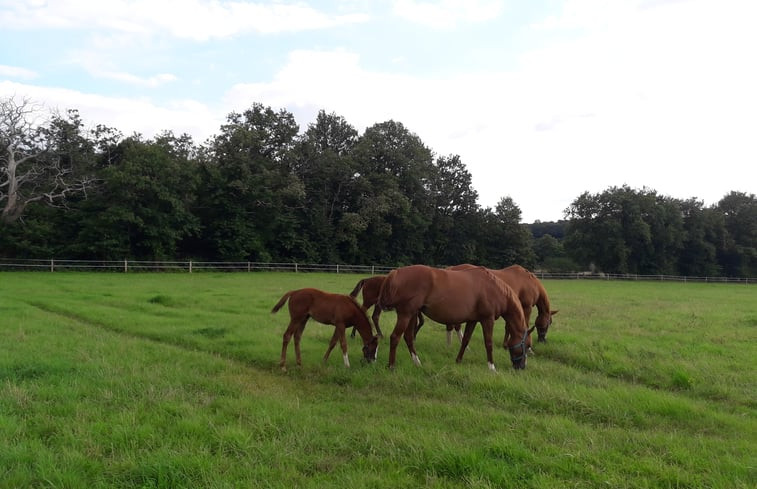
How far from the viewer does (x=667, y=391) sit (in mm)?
6766

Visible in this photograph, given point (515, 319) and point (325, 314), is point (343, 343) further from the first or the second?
point (515, 319)

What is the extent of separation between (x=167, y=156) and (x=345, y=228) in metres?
16.4

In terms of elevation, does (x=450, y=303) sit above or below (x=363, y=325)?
above

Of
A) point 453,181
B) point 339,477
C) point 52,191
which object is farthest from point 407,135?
point 339,477

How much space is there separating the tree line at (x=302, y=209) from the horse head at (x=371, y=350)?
30433 millimetres

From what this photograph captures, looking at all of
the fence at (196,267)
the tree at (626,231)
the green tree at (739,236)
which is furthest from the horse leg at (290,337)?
the green tree at (739,236)

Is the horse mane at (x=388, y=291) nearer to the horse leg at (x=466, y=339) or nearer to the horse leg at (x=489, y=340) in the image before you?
the horse leg at (x=466, y=339)

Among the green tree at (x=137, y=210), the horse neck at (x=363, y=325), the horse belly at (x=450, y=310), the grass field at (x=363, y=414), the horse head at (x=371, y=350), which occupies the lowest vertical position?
the grass field at (x=363, y=414)

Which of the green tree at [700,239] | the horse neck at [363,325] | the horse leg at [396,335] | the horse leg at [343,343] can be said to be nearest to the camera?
the horse leg at [396,335]

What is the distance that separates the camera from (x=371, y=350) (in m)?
7.91

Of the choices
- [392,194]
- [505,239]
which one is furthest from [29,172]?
[505,239]

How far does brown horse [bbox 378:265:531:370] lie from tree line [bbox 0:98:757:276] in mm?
30804

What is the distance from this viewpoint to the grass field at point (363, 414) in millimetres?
3850

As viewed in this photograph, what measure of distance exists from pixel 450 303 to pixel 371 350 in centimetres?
161
